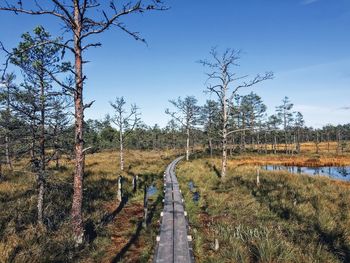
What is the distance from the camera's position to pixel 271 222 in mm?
12289

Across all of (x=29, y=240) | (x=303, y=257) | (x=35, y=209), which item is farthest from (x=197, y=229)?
(x=35, y=209)

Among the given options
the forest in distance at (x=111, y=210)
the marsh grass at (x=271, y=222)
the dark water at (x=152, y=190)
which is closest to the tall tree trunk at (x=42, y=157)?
the forest in distance at (x=111, y=210)

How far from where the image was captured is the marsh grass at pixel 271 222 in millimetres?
9112

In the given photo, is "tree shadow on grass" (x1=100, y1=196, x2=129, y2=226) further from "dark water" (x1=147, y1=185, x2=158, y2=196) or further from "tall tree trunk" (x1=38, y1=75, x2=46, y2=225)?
"dark water" (x1=147, y1=185, x2=158, y2=196)

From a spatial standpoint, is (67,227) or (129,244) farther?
(129,244)

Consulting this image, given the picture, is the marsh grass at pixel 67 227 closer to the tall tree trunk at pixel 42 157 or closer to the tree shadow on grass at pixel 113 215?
the tree shadow on grass at pixel 113 215

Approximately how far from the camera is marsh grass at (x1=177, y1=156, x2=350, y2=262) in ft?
29.9

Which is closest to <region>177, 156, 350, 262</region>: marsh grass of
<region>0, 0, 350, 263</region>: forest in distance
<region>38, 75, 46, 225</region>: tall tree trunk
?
<region>0, 0, 350, 263</region>: forest in distance

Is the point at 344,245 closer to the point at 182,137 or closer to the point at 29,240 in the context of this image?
the point at 29,240

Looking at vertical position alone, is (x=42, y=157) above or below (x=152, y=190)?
above

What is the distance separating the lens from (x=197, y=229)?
12695 millimetres

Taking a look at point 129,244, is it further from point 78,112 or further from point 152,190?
point 152,190

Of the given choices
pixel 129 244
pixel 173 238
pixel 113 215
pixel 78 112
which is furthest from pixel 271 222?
pixel 78 112

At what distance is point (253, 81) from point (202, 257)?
15618mm
